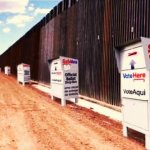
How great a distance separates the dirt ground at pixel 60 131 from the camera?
25.8ft

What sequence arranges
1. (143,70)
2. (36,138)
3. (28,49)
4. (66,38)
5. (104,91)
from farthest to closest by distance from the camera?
(28,49) → (66,38) → (104,91) → (36,138) → (143,70)

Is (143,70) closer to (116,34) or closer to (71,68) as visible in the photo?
(116,34)

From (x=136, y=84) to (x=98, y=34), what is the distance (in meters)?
7.67

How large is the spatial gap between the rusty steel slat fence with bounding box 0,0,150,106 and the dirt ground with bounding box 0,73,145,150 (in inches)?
75.7

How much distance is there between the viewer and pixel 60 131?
940 cm

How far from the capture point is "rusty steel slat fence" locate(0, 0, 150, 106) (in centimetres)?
1219

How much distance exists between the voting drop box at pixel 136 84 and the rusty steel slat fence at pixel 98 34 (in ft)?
8.56

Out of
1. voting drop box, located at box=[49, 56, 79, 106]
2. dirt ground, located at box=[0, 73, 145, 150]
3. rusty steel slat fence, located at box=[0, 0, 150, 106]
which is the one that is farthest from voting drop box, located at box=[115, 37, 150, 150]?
voting drop box, located at box=[49, 56, 79, 106]

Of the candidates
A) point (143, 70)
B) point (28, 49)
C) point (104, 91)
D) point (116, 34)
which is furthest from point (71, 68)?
point (28, 49)

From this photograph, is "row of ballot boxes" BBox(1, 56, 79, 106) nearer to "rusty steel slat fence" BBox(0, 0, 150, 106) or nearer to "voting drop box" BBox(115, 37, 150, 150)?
"rusty steel slat fence" BBox(0, 0, 150, 106)

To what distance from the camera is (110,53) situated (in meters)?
14.0

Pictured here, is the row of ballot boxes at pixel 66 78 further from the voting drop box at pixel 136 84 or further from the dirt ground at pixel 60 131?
the voting drop box at pixel 136 84

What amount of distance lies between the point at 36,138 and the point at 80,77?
9.61m

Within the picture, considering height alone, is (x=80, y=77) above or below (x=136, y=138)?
above
